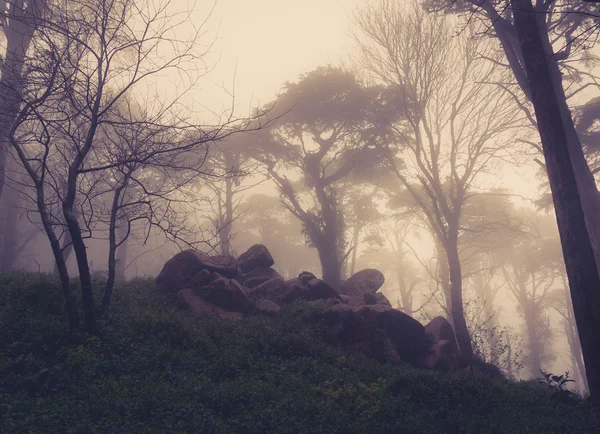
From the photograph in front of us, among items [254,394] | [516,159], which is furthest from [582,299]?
[516,159]

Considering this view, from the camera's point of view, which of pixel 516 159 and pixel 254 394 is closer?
pixel 254 394

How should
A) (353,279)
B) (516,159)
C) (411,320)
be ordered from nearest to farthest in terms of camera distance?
(411,320)
(516,159)
(353,279)

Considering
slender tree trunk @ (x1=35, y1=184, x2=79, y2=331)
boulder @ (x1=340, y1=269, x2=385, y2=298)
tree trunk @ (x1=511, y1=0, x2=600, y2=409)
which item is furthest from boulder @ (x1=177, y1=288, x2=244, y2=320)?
tree trunk @ (x1=511, y1=0, x2=600, y2=409)

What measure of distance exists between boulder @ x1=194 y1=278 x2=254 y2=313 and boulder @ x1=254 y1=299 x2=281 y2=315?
291mm

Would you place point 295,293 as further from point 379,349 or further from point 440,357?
point 440,357

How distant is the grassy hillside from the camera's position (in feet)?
18.5

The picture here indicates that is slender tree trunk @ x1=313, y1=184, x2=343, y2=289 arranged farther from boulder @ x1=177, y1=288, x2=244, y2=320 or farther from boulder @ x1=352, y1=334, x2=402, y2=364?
boulder @ x1=352, y1=334, x2=402, y2=364

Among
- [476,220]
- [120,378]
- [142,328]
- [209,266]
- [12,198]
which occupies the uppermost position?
[12,198]

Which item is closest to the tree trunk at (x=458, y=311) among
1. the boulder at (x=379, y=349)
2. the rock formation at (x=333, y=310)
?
the rock formation at (x=333, y=310)

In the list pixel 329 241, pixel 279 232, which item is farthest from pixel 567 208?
pixel 279 232

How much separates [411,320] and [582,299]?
21.4 feet

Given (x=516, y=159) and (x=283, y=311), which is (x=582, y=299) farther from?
(x=516, y=159)

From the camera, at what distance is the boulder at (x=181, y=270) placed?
13273 millimetres

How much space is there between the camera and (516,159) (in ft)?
51.5
